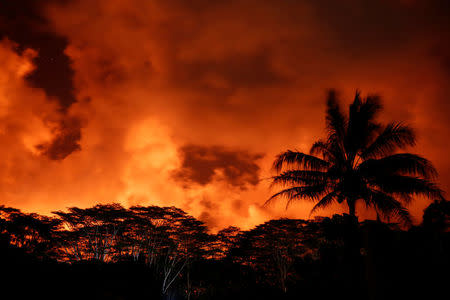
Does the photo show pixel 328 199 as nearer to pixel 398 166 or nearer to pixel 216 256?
pixel 398 166

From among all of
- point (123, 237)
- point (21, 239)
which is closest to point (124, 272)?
point (21, 239)

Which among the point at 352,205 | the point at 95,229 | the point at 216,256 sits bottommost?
the point at 216,256

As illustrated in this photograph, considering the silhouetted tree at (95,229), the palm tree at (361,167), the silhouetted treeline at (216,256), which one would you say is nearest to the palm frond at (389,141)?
the palm tree at (361,167)

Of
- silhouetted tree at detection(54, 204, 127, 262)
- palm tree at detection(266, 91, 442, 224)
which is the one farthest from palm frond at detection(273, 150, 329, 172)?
silhouetted tree at detection(54, 204, 127, 262)

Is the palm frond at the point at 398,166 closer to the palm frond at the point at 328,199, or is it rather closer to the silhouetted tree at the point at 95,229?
the palm frond at the point at 328,199

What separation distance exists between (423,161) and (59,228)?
3208cm

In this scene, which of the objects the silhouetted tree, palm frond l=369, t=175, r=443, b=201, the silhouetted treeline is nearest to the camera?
the silhouetted treeline

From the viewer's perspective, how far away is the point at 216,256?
31156 mm

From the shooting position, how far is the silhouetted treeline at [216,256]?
3818 mm

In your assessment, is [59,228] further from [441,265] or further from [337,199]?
[441,265]

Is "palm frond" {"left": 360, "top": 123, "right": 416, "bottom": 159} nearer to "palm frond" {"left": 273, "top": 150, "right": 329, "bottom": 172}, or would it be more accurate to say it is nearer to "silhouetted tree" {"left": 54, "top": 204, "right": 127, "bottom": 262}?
"palm frond" {"left": 273, "top": 150, "right": 329, "bottom": 172}

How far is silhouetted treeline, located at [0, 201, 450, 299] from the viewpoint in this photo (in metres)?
3.82

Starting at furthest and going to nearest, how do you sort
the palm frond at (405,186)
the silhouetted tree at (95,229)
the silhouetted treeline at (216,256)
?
the silhouetted tree at (95,229) → the palm frond at (405,186) → the silhouetted treeline at (216,256)

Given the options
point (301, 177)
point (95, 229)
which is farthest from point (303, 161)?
point (95, 229)
